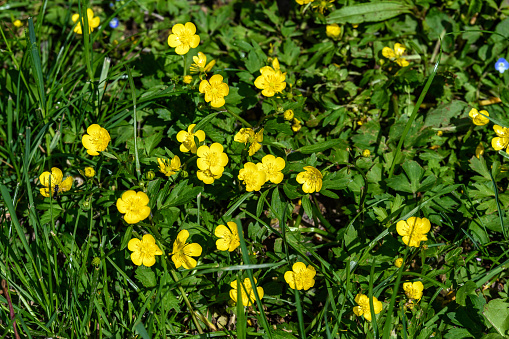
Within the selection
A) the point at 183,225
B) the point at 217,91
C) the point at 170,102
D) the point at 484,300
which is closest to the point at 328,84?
the point at 217,91

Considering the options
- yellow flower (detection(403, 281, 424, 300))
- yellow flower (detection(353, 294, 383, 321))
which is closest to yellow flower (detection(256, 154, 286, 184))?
yellow flower (detection(353, 294, 383, 321))

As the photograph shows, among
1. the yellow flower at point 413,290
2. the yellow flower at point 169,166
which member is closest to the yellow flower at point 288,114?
the yellow flower at point 169,166

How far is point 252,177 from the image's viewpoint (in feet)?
8.82

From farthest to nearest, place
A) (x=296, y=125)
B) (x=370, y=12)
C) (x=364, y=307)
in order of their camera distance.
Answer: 1. (x=370, y=12)
2. (x=296, y=125)
3. (x=364, y=307)

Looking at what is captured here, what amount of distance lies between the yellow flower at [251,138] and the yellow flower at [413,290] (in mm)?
1251

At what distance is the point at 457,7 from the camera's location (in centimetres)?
374

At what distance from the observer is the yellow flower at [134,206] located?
2.52m

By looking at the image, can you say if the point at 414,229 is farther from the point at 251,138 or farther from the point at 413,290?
the point at 251,138

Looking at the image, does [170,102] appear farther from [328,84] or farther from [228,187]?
[328,84]

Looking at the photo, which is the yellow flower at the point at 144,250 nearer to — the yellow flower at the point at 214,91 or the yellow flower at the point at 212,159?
the yellow flower at the point at 212,159

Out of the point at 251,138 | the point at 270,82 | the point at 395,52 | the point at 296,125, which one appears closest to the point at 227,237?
the point at 251,138

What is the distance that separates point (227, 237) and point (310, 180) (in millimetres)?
651

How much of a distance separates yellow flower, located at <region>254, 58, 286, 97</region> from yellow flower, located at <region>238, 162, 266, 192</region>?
61 cm

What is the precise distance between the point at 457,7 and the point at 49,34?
374 cm
